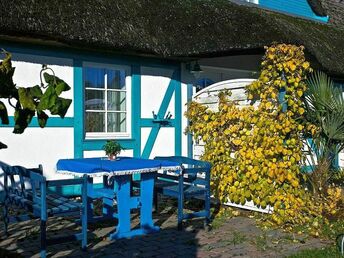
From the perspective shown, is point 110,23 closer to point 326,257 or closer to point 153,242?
point 153,242

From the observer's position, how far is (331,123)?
5.93 meters

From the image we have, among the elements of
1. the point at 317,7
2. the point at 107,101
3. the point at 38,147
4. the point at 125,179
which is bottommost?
the point at 125,179

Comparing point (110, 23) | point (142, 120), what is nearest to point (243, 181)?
point (142, 120)

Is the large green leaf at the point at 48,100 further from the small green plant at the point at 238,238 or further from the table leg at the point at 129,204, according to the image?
the small green plant at the point at 238,238

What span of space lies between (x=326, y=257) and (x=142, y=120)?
4.23 metres

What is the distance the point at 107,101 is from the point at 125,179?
2.97 meters

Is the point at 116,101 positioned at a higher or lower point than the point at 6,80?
higher

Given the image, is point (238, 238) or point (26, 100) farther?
point (238, 238)

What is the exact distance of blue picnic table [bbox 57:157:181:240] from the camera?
458cm

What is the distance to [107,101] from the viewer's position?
7.48m

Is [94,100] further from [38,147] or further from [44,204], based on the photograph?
[44,204]

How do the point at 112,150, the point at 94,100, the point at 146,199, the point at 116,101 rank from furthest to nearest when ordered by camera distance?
the point at 116,101
the point at 94,100
the point at 112,150
the point at 146,199

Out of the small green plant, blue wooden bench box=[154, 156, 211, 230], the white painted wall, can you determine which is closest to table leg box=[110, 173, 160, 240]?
blue wooden bench box=[154, 156, 211, 230]

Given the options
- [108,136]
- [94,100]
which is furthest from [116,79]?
[108,136]
